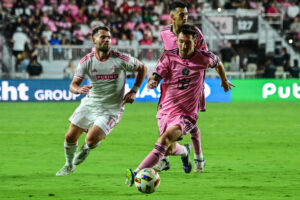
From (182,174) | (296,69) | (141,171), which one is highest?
(141,171)

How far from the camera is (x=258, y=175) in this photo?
8.30 metres

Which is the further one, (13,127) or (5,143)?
(13,127)

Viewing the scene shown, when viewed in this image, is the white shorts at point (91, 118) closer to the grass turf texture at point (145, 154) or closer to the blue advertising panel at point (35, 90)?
the grass turf texture at point (145, 154)

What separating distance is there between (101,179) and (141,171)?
4.42 feet

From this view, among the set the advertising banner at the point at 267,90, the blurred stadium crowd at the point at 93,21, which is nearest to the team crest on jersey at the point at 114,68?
the advertising banner at the point at 267,90

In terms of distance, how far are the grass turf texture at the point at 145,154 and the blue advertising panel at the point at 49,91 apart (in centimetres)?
351

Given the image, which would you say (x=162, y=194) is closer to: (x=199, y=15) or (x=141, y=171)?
(x=141, y=171)

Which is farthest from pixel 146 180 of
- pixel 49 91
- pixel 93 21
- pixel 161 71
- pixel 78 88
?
pixel 93 21

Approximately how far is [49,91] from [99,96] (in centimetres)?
1330

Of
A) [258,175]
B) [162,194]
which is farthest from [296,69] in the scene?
[162,194]

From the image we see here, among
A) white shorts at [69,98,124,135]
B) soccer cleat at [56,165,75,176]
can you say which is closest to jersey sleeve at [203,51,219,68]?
white shorts at [69,98,124,135]

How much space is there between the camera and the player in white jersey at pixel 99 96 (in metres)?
8.33

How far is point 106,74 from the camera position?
845cm

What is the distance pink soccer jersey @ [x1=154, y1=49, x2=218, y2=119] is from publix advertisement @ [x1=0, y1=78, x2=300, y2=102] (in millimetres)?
13017
